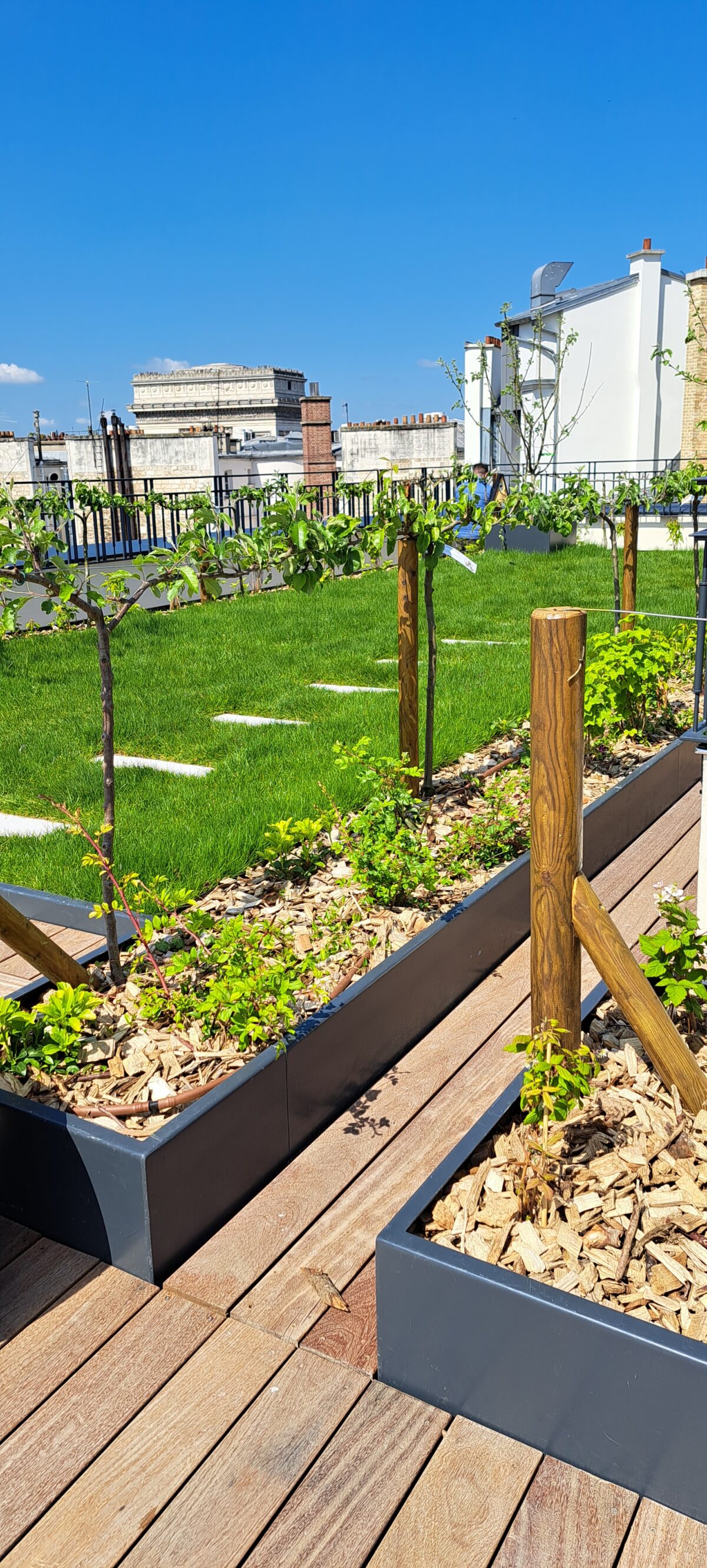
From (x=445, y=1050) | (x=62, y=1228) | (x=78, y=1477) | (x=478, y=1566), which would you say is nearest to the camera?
(x=478, y=1566)

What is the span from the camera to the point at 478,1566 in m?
1.59

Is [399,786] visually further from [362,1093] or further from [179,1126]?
[179,1126]

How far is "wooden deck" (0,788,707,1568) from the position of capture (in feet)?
5.36

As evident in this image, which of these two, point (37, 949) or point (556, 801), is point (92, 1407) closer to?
point (37, 949)

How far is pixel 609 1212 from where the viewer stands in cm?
203

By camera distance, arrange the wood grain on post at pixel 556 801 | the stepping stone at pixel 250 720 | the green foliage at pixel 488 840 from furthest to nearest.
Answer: the stepping stone at pixel 250 720 < the green foliage at pixel 488 840 < the wood grain on post at pixel 556 801

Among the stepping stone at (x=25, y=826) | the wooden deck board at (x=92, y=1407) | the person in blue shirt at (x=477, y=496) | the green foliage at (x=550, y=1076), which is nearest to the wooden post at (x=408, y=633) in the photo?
the person in blue shirt at (x=477, y=496)

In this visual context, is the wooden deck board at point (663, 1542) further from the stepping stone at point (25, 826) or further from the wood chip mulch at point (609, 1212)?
the stepping stone at point (25, 826)

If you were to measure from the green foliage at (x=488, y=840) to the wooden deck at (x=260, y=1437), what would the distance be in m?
1.50

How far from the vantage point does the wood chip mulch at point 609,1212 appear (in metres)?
1.86

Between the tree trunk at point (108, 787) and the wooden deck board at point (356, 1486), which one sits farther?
the tree trunk at point (108, 787)

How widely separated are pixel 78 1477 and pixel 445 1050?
156 cm

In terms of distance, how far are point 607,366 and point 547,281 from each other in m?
2.69

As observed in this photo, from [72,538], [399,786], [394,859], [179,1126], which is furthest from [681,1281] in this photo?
[72,538]
